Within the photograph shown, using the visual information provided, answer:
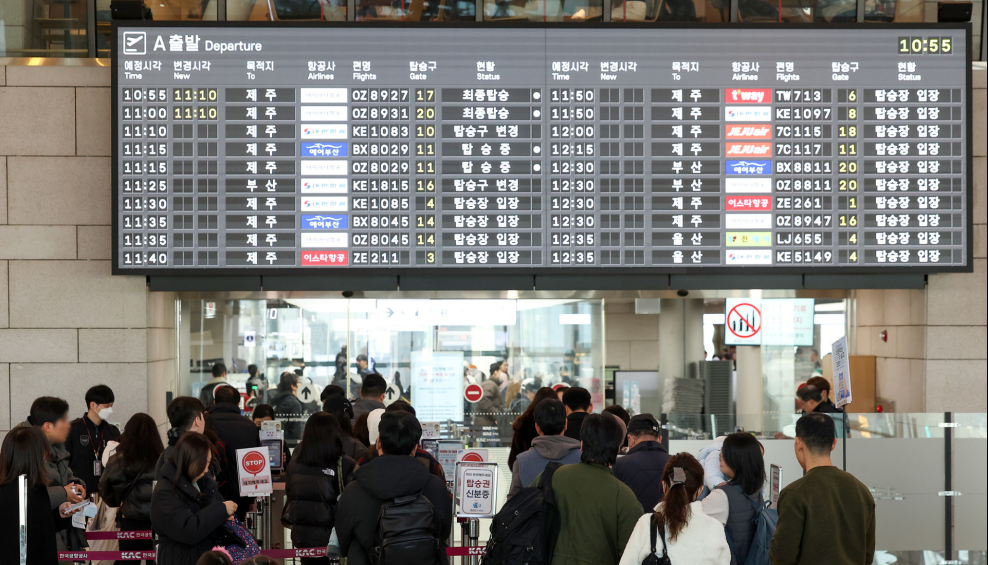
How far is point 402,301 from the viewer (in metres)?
8.98

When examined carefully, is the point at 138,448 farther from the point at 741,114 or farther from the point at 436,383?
the point at 741,114

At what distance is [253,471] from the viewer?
212 inches

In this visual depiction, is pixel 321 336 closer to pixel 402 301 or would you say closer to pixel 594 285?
pixel 402 301

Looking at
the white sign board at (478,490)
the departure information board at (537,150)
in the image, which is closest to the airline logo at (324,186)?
the departure information board at (537,150)

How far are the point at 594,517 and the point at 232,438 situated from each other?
3543mm

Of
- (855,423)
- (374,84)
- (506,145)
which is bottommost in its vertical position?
(855,423)

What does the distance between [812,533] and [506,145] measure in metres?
4.41

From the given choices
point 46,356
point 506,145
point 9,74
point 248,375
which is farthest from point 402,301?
point 9,74

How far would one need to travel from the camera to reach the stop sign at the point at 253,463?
535 cm

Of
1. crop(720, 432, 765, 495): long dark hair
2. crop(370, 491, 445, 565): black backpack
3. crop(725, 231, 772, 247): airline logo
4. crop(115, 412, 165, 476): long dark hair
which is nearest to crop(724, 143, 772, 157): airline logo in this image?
crop(725, 231, 772, 247): airline logo

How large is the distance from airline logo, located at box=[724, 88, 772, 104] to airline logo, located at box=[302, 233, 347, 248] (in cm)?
356

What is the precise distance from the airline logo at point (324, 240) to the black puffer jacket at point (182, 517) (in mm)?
3139

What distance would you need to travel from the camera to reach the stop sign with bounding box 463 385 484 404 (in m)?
8.91

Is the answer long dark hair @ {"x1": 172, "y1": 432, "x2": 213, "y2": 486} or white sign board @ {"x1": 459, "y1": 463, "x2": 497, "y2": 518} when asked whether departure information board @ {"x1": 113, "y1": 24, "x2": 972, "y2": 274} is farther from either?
long dark hair @ {"x1": 172, "y1": 432, "x2": 213, "y2": 486}
